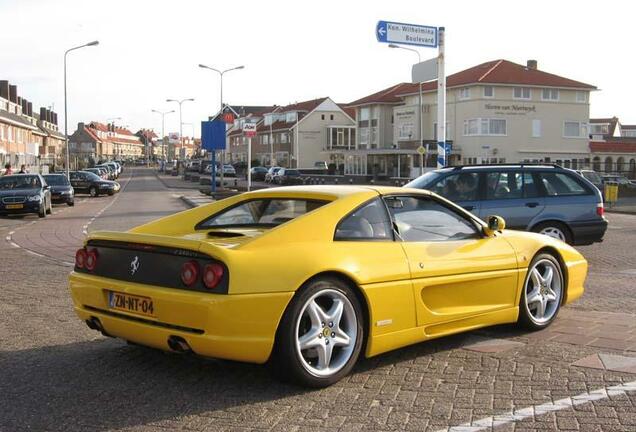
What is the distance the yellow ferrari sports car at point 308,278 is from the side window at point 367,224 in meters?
0.01

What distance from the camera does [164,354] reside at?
528 cm

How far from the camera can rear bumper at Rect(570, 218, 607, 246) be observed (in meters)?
11.1

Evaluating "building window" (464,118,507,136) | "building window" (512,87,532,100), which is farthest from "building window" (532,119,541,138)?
"building window" (464,118,507,136)

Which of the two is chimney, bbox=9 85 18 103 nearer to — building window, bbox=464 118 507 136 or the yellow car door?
building window, bbox=464 118 507 136

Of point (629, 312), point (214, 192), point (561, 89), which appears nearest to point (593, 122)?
point (561, 89)

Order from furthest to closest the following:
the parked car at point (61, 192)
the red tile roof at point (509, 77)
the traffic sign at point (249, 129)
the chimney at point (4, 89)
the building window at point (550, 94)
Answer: the chimney at point (4, 89) → the building window at point (550, 94) → the red tile roof at point (509, 77) → the parked car at point (61, 192) → the traffic sign at point (249, 129)

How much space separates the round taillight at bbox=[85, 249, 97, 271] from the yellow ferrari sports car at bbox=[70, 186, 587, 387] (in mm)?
16

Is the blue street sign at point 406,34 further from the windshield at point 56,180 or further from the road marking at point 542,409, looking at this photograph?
the windshield at point 56,180

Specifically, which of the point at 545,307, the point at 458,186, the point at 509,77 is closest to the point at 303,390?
the point at 545,307

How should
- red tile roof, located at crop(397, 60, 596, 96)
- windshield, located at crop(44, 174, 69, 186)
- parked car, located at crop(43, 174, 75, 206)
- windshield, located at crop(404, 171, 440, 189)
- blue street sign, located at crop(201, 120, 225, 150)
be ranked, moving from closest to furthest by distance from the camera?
1. windshield, located at crop(404, 171, 440, 189)
2. parked car, located at crop(43, 174, 75, 206)
3. windshield, located at crop(44, 174, 69, 186)
4. blue street sign, located at crop(201, 120, 225, 150)
5. red tile roof, located at crop(397, 60, 596, 96)

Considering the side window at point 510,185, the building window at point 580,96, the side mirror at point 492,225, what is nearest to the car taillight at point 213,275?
the side mirror at point 492,225

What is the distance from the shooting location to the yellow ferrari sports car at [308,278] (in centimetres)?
418

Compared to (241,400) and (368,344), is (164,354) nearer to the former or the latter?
(241,400)

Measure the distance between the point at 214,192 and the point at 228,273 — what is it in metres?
32.1
